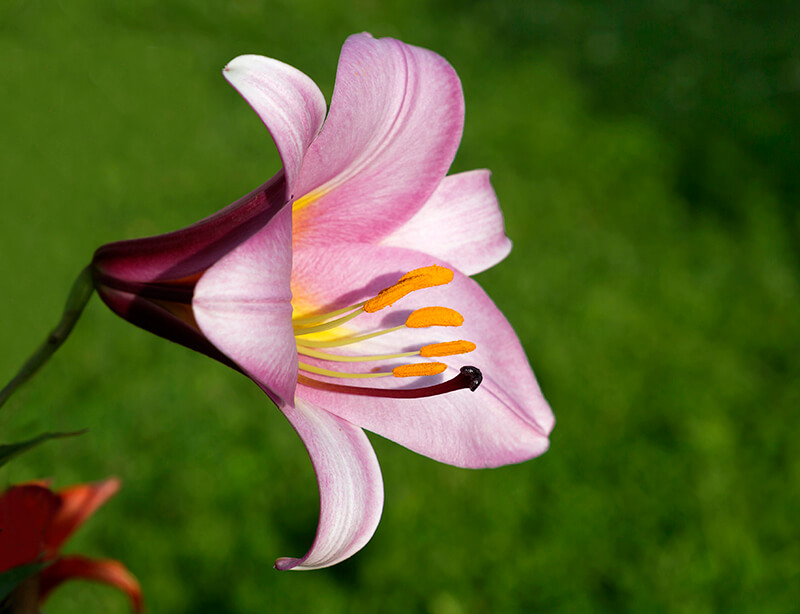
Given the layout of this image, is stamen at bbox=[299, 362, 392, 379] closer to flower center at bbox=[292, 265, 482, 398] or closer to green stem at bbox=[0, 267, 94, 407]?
flower center at bbox=[292, 265, 482, 398]

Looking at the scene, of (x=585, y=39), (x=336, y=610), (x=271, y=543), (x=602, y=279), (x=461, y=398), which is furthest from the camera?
(x=585, y=39)

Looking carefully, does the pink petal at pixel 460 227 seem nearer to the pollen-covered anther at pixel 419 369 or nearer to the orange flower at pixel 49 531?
the pollen-covered anther at pixel 419 369

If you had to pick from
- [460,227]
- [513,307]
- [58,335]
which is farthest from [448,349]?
[513,307]

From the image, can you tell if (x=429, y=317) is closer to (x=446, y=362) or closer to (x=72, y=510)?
(x=446, y=362)

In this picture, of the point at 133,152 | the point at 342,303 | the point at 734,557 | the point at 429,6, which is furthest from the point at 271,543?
the point at 429,6

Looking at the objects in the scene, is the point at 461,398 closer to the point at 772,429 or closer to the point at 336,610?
the point at 336,610

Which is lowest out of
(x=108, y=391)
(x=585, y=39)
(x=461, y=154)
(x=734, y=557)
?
(x=734, y=557)

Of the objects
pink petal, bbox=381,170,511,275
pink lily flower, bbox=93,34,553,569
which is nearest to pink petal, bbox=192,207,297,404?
pink lily flower, bbox=93,34,553,569
